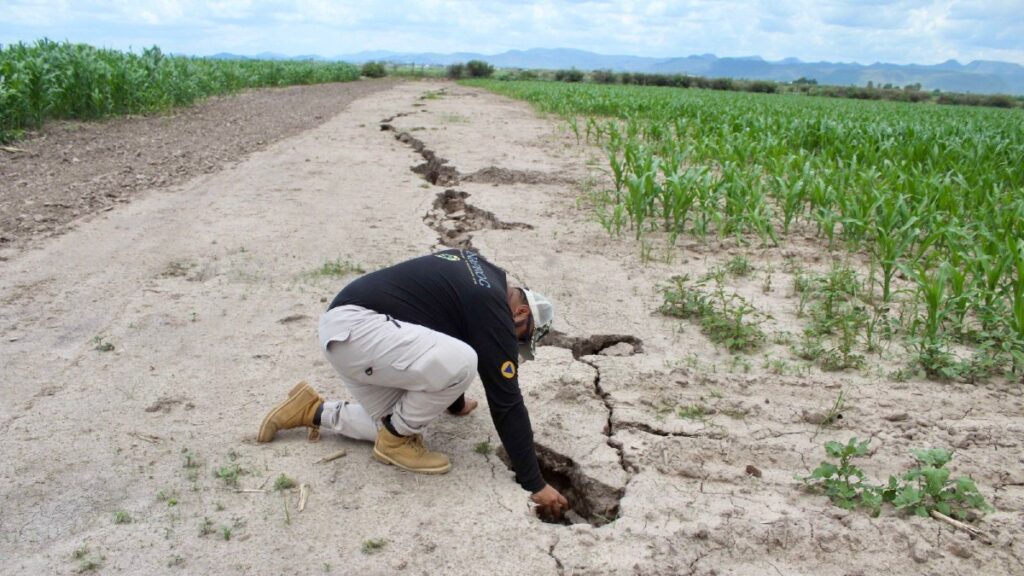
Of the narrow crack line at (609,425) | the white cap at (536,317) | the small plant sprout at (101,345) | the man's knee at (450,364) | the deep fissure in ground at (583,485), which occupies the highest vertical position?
the white cap at (536,317)

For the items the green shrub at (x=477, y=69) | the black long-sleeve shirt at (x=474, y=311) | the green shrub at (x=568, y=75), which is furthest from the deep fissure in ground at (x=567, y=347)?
the green shrub at (x=477, y=69)

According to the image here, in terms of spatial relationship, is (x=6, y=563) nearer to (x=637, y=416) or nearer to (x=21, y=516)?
(x=21, y=516)

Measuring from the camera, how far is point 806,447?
3023 mm

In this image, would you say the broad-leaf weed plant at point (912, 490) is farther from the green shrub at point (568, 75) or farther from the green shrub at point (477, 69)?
the green shrub at point (477, 69)

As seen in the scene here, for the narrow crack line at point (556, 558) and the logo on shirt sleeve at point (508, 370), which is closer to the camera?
the narrow crack line at point (556, 558)

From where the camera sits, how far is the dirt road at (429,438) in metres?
2.38

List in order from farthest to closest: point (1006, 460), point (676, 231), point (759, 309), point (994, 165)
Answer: point (994, 165), point (676, 231), point (759, 309), point (1006, 460)

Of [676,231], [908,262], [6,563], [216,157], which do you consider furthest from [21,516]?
[216,157]

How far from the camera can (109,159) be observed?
8648 millimetres

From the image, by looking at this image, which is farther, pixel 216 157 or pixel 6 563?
pixel 216 157

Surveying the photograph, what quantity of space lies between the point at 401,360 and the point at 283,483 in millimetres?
611

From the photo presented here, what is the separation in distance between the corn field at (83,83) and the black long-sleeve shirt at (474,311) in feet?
29.6

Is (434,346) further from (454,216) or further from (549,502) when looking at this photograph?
(454,216)

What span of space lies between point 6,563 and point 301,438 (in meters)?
1.07
